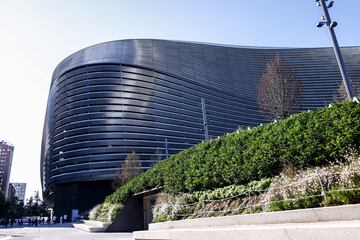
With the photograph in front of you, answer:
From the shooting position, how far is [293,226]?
16.9 feet

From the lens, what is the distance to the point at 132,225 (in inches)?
787

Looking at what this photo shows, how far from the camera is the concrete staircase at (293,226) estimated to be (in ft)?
14.3

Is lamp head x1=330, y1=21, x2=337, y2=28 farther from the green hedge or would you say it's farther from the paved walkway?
the paved walkway

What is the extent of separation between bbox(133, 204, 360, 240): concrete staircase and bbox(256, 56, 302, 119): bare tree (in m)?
11.3

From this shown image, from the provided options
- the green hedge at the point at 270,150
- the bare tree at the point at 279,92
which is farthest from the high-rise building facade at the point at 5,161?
the bare tree at the point at 279,92

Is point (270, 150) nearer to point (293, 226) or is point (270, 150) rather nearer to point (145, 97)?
point (293, 226)

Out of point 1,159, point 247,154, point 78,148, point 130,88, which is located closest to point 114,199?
point 247,154

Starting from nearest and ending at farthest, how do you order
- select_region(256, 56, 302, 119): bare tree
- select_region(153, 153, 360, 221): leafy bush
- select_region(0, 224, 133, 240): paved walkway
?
1. select_region(153, 153, 360, 221): leafy bush
2. select_region(0, 224, 133, 240): paved walkway
3. select_region(256, 56, 302, 119): bare tree

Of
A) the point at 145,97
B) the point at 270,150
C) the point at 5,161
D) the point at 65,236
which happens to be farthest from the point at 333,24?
the point at 5,161

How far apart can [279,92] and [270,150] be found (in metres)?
8.84

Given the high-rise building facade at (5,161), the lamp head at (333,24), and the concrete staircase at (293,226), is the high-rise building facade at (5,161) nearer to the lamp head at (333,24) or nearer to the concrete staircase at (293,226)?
the concrete staircase at (293,226)

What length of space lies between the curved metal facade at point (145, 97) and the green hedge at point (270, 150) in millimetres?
54778

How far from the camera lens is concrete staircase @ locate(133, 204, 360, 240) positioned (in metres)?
4.35

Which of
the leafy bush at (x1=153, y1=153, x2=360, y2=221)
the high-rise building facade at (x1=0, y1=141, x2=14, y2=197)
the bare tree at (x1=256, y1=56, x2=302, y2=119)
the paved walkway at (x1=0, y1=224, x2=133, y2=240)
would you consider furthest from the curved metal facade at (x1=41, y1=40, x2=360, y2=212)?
the leafy bush at (x1=153, y1=153, x2=360, y2=221)
